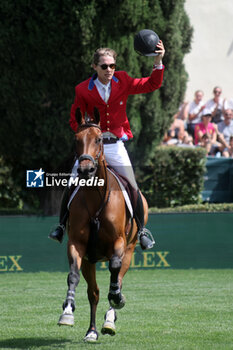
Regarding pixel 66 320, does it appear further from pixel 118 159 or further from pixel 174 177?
pixel 174 177

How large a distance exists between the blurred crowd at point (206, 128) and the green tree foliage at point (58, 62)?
2.74 meters

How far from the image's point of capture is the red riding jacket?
823 cm

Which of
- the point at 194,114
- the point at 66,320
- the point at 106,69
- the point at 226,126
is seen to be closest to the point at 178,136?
the point at 194,114

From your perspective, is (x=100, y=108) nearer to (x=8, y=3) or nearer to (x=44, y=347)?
(x=44, y=347)

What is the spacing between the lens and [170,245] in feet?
51.2

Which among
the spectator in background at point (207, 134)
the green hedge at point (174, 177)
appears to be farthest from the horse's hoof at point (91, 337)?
the spectator in background at point (207, 134)

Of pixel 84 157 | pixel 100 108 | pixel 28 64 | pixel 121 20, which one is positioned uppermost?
pixel 121 20

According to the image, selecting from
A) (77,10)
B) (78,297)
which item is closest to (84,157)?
(78,297)

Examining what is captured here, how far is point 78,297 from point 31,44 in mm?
6024

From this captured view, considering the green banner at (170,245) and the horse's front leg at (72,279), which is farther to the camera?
the green banner at (170,245)

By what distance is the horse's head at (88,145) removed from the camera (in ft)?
22.7

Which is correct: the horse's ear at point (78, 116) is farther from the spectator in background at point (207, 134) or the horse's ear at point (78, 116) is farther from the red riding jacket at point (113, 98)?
the spectator in background at point (207, 134)

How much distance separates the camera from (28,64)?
51.0 feet

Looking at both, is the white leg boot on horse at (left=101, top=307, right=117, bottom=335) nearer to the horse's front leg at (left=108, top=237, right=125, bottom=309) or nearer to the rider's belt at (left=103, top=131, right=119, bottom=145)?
the horse's front leg at (left=108, top=237, right=125, bottom=309)
